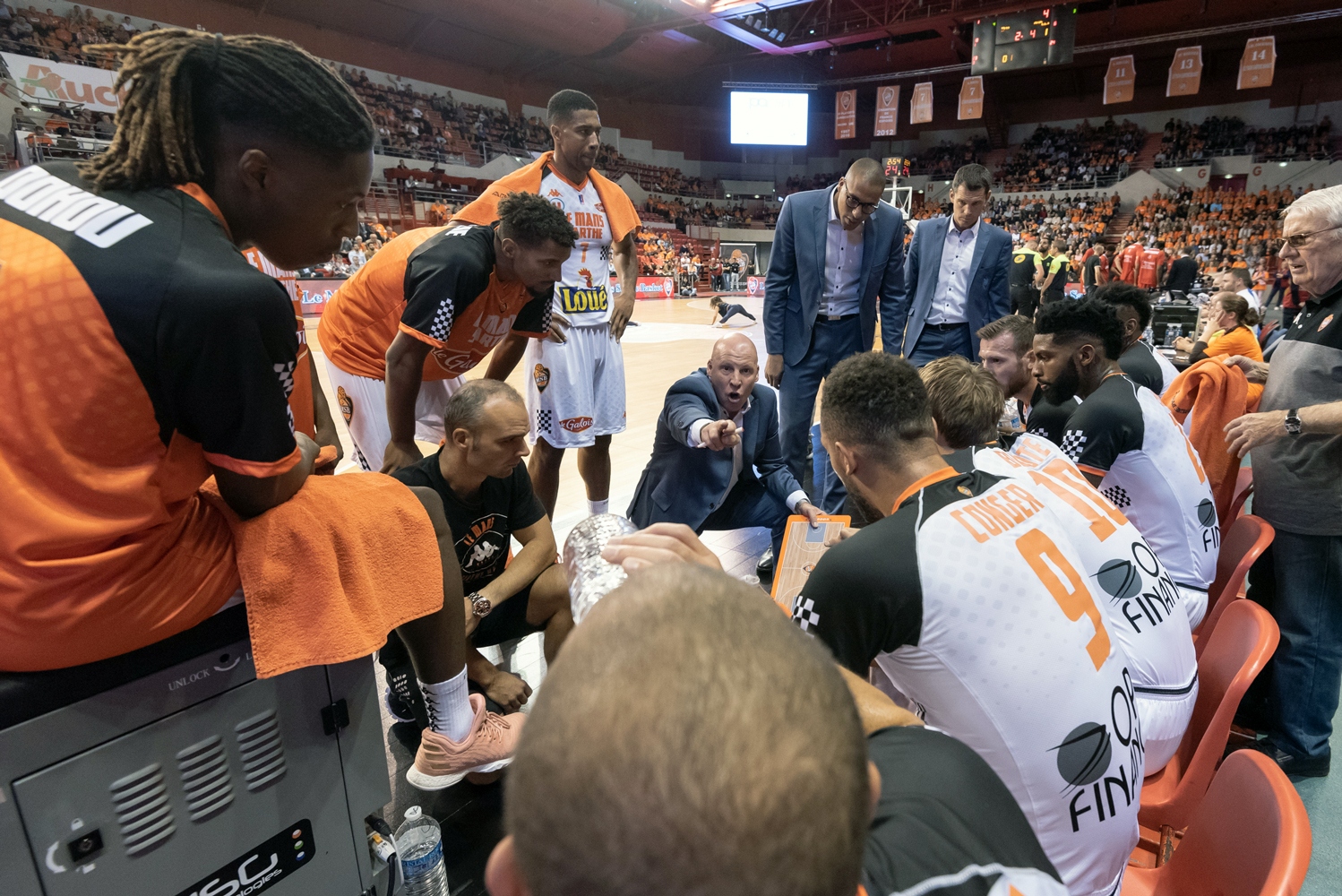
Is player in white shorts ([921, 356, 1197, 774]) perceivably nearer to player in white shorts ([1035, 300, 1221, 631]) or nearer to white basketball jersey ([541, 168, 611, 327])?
player in white shorts ([1035, 300, 1221, 631])

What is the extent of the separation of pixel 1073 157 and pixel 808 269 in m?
26.8

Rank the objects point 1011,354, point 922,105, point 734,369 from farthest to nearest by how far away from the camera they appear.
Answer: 1. point 922,105
2. point 1011,354
3. point 734,369

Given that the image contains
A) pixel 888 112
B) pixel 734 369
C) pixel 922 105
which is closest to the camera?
pixel 734 369

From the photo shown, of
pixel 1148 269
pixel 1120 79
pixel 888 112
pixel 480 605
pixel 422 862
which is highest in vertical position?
pixel 888 112

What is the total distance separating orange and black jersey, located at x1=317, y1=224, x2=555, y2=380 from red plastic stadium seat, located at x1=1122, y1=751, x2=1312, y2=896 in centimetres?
240

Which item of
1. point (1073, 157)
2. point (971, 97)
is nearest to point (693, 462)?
point (971, 97)

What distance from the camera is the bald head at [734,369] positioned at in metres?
3.11

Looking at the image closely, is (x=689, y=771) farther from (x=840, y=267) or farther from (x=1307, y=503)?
(x=840, y=267)

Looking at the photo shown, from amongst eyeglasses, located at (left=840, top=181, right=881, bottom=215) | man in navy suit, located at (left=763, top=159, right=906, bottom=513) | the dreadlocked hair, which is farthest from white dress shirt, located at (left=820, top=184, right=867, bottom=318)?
the dreadlocked hair

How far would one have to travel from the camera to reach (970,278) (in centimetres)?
419

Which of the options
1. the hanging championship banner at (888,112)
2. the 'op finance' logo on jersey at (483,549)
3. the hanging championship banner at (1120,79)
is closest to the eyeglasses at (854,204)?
the 'op finance' logo on jersey at (483,549)

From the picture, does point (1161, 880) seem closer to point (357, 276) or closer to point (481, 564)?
point (481, 564)

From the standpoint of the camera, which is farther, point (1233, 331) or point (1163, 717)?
point (1233, 331)

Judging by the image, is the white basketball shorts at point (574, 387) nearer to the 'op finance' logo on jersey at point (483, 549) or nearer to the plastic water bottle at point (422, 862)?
the 'op finance' logo on jersey at point (483, 549)
